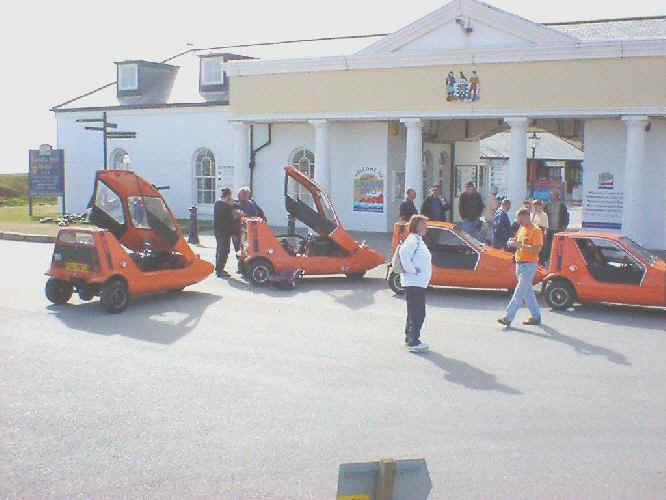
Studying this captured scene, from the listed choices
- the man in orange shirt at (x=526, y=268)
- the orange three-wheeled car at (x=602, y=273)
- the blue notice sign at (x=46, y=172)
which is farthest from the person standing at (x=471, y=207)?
the blue notice sign at (x=46, y=172)

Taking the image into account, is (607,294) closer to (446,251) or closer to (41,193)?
(446,251)

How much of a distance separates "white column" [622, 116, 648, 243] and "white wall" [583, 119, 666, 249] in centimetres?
34

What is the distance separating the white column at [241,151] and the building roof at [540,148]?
1832 cm

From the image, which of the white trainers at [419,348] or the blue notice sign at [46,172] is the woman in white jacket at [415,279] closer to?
the white trainers at [419,348]

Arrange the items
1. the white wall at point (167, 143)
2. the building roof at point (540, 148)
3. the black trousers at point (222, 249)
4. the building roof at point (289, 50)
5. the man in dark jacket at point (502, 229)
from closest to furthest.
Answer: the man in dark jacket at point (502, 229)
the black trousers at point (222, 249)
the building roof at point (289, 50)
the white wall at point (167, 143)
the building roof at point (540, 148)

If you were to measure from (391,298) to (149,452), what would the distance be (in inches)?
313

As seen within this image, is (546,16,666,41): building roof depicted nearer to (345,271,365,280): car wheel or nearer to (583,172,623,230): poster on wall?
(583,172,623,230): poster on wall

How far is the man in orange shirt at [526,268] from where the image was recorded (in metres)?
11.4

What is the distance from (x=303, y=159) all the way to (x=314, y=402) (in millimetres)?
20948

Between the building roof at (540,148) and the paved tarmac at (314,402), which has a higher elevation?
the building roof at (540,148)

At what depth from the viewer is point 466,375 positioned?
877 cm

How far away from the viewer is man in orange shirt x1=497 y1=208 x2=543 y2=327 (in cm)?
1141

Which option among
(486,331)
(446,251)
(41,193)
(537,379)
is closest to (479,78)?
(446,251)

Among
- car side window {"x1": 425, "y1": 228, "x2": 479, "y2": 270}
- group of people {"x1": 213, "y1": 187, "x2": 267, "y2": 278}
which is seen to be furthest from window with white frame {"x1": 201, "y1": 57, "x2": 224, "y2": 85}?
car side window {"x1": 425, "y1": 228, "x2": 479, "y2": 270}
